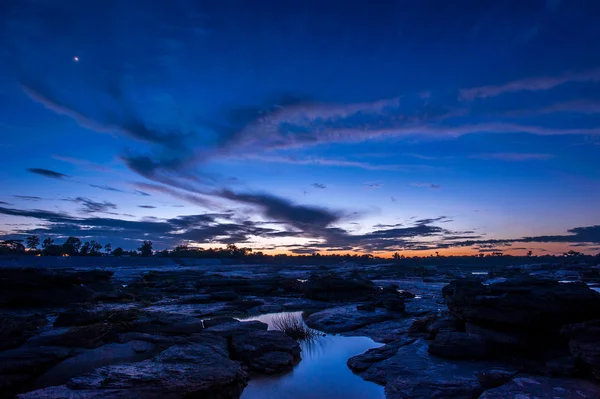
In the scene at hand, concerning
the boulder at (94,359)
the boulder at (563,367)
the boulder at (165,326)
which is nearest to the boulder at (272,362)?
the boulder at (94,359)

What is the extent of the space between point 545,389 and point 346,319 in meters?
14.6

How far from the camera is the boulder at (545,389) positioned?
9539 millimetres

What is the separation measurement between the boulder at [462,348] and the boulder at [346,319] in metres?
8.61

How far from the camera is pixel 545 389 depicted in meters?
10.0

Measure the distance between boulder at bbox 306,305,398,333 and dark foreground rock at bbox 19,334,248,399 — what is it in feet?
37.1

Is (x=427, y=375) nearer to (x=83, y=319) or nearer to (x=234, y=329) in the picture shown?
(x=234, y=329)

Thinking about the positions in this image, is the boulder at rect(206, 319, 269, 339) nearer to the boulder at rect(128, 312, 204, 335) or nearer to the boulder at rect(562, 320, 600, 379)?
the boulder at rect(128, 312, 204, 335)

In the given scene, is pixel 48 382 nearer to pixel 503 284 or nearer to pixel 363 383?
pixel 363 383

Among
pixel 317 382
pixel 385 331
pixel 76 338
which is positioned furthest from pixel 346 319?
pixel 76 338

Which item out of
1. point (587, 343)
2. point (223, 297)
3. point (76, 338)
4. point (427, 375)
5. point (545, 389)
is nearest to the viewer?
point (545, 389)

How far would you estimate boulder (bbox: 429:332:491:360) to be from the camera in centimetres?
1330

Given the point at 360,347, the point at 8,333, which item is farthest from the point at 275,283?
the point at 8,333

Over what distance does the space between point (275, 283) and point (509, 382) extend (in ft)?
143

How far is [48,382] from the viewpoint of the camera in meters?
10.3
